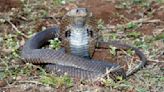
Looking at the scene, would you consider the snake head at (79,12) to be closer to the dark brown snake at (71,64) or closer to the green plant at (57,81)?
the dark brown snake at (71,64)

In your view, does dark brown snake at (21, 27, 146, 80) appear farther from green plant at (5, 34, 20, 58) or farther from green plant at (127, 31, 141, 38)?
green plant at (127, 31, 141, 38)

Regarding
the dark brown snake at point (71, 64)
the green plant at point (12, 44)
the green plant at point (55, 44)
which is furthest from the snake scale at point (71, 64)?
the green plant at point (55, 44)

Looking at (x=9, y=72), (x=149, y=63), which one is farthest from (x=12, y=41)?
(x=149, y=63)

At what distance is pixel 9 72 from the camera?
577 cm

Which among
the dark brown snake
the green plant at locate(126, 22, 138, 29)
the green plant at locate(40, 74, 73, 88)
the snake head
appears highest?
the snake head

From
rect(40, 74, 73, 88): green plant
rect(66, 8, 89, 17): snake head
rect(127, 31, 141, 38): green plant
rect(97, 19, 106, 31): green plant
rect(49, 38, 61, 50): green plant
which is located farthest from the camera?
rect(97, 19, 106, 31): green plant

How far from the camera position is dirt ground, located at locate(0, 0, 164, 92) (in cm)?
540

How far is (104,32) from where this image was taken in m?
7.13

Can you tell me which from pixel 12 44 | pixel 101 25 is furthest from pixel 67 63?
pixel 101 25

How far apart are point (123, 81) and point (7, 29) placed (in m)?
2.38

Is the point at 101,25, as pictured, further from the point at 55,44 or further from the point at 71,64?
the point at 71,64

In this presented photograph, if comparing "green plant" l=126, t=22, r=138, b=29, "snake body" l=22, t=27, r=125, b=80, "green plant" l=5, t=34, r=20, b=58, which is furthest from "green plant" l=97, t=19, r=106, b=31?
"snake body" l=22, t=27, r=125, b=80

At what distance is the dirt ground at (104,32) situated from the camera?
17.7ft

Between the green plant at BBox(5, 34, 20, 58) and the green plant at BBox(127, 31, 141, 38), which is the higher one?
the green plant at BBox(127, 31, 141, 38)
